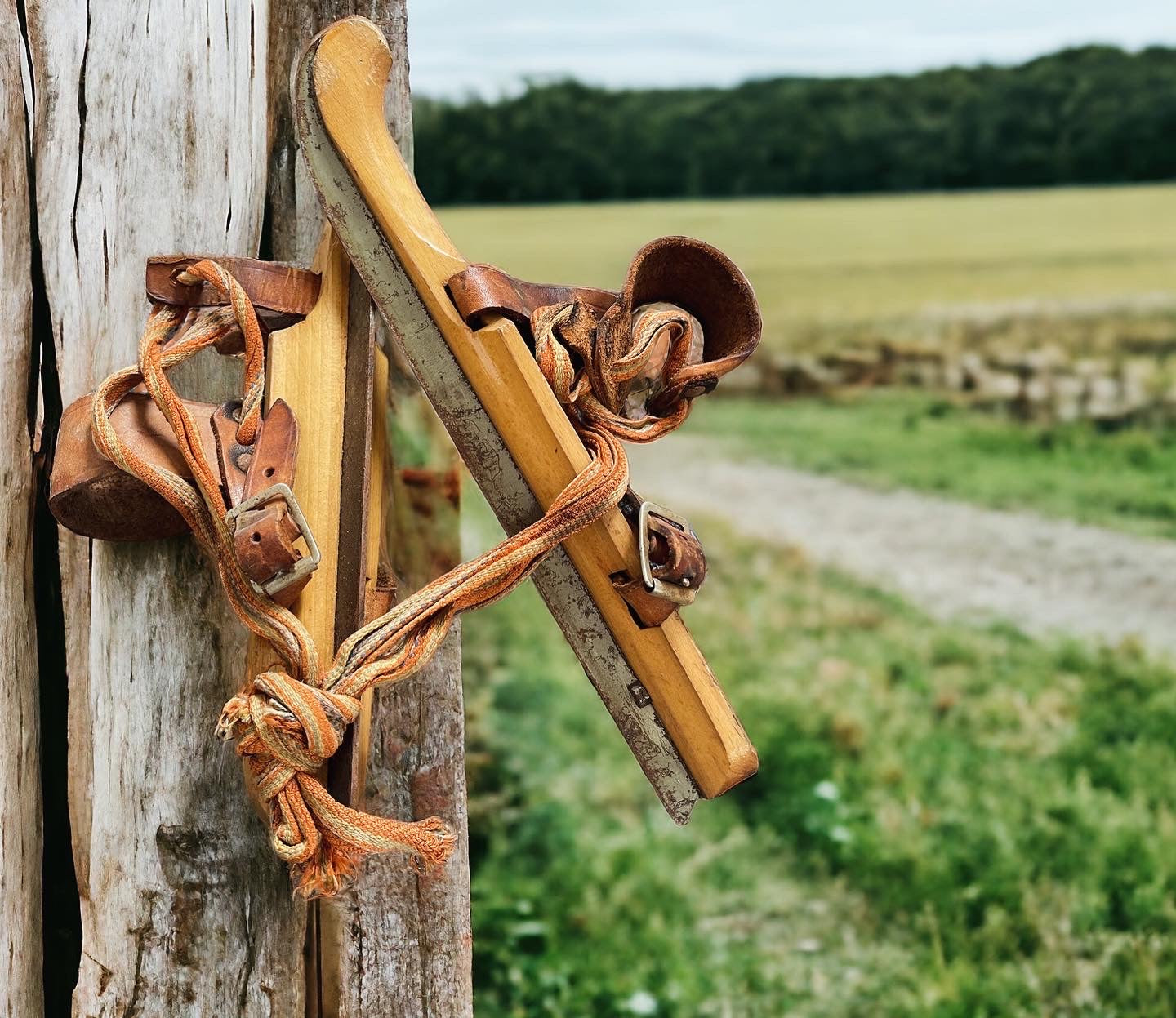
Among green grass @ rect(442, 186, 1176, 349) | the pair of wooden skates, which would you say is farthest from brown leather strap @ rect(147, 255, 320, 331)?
green grass @ rect(442, 186, 1176, 349)

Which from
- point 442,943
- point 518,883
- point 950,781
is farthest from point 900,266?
point 442,943

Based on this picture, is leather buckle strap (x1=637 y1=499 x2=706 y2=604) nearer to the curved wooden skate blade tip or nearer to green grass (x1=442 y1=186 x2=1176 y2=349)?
the curved wooden skate blade tip

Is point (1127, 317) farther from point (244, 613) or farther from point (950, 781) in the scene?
point (244, 613)

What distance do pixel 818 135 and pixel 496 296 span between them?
302cm

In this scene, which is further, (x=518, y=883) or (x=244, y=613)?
(x=518, y=883)

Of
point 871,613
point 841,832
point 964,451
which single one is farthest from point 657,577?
point 964,451

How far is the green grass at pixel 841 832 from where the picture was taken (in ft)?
7.68

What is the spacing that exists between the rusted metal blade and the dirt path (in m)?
2.60

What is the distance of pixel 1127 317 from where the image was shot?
3328mm

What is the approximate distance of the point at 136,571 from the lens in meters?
0.92

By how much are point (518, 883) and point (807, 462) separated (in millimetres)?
1622

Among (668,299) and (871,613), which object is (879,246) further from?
(668,299)

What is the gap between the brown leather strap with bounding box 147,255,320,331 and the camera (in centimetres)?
82

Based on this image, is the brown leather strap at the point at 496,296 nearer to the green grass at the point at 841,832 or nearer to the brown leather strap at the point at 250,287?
the brown leather strap at the point at 250,287
